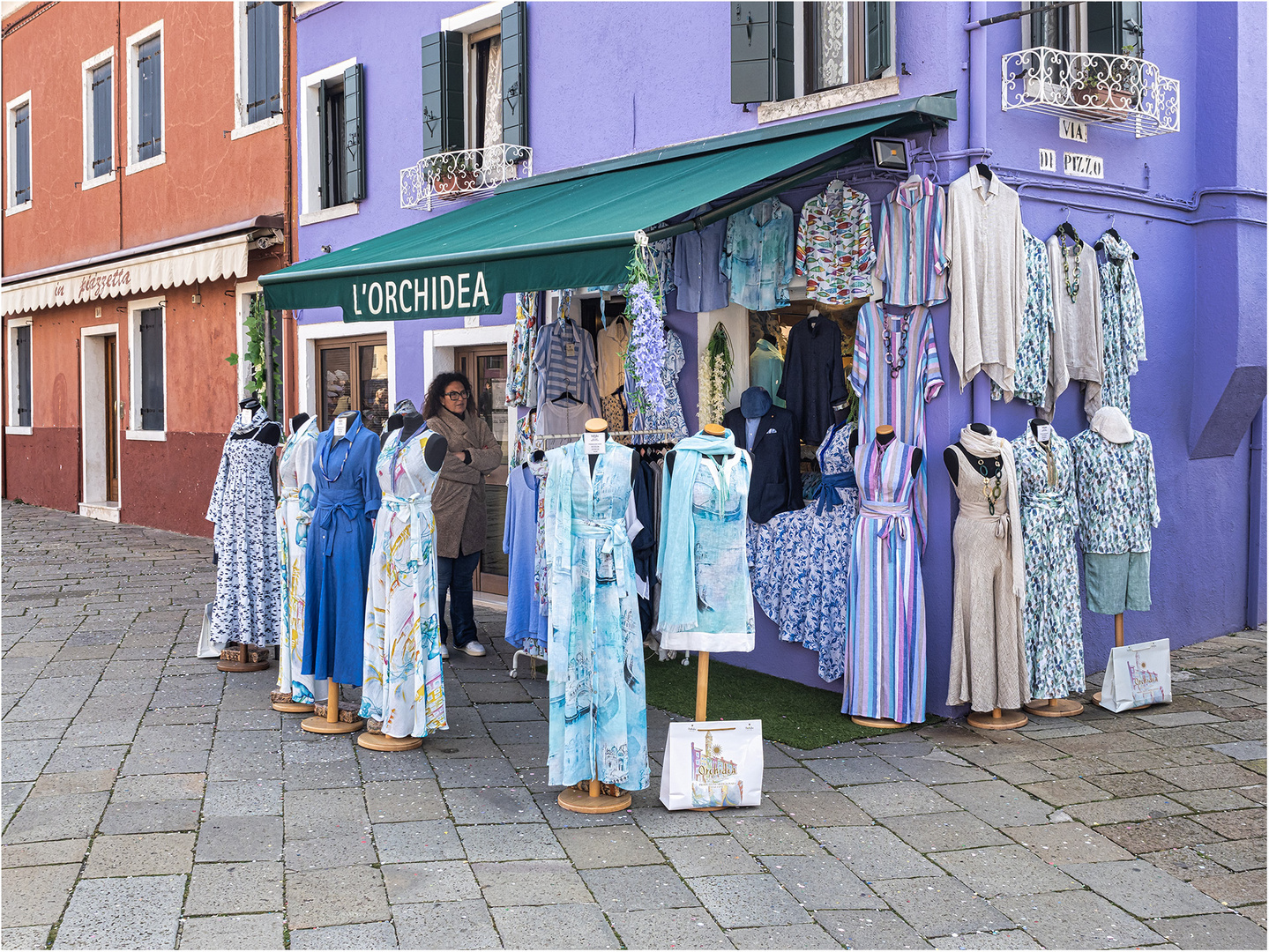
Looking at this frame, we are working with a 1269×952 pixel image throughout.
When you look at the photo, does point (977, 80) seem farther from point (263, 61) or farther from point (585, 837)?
point (263, 61)

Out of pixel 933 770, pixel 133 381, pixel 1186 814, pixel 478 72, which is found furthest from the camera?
pixel 133 381

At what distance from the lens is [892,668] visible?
245 inches

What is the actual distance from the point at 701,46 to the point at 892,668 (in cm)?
409

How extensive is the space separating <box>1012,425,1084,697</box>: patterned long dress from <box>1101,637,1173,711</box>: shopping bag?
0.53 ft

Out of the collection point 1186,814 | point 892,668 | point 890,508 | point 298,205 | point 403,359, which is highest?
point 298,205

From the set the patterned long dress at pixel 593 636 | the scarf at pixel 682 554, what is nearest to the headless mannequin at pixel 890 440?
the scarf at pixel 682 554

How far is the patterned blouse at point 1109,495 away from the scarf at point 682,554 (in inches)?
105

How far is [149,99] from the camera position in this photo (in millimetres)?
14656

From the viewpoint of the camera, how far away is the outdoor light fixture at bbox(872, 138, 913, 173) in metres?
6.22

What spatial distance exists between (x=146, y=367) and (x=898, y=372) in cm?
1136

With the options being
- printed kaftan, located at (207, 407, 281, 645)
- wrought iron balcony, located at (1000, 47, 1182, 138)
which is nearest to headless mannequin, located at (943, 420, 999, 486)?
wrought iron balcony, located at (1000, 47, 1182, 138)

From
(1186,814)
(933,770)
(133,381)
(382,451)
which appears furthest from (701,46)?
(133,381)

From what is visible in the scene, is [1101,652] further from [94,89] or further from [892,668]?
[94,89]

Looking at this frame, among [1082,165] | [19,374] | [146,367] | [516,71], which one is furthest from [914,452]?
[19,374]
